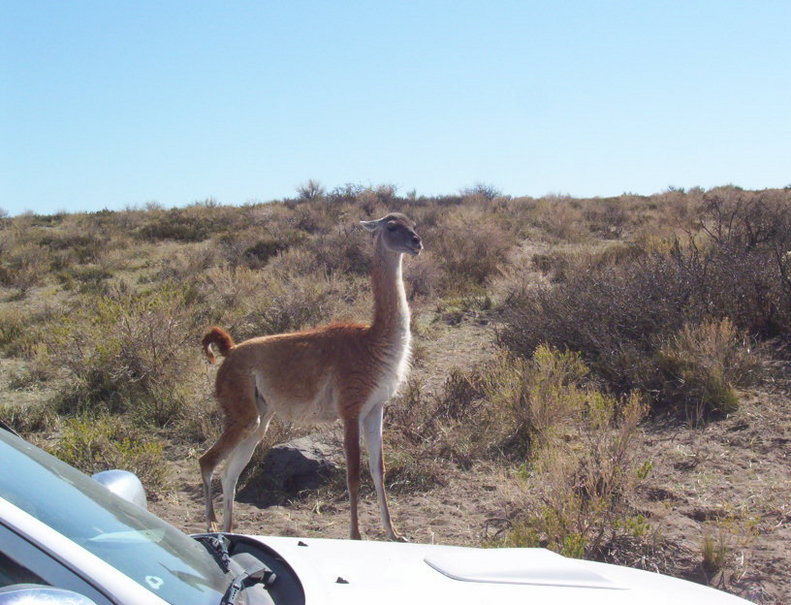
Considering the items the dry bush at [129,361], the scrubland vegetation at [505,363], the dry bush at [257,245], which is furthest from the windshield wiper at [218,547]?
the dry bush at [257,245]

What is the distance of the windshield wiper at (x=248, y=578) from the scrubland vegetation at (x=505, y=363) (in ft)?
8.63

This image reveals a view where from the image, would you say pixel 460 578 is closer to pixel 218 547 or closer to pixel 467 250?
pixel 218 547

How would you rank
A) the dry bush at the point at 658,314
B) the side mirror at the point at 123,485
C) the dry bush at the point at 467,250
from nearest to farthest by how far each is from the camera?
the side mirror at the point at 123,485
the dry bush at the point at 658,314
the dry bush at the point at 467,250

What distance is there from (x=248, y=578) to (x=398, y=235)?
415cm

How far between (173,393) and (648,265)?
6123mm

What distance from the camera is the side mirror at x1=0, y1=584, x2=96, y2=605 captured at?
56.3 inches

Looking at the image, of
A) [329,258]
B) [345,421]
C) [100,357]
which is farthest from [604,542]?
[329,258]

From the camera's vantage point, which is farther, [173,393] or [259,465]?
[173,393]

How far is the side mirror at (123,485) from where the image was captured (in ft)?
8.55

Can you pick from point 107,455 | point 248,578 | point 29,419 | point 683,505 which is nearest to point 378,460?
point 683,505

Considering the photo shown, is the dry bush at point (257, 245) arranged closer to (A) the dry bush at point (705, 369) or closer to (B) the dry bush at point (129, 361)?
(B) the dry bush at point (129, 361)

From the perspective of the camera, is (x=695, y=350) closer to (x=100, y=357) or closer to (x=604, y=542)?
(x=604, y=542)

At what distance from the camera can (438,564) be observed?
7.97ft

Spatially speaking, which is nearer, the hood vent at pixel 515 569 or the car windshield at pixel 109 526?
the car windshield at pixel 109 526
